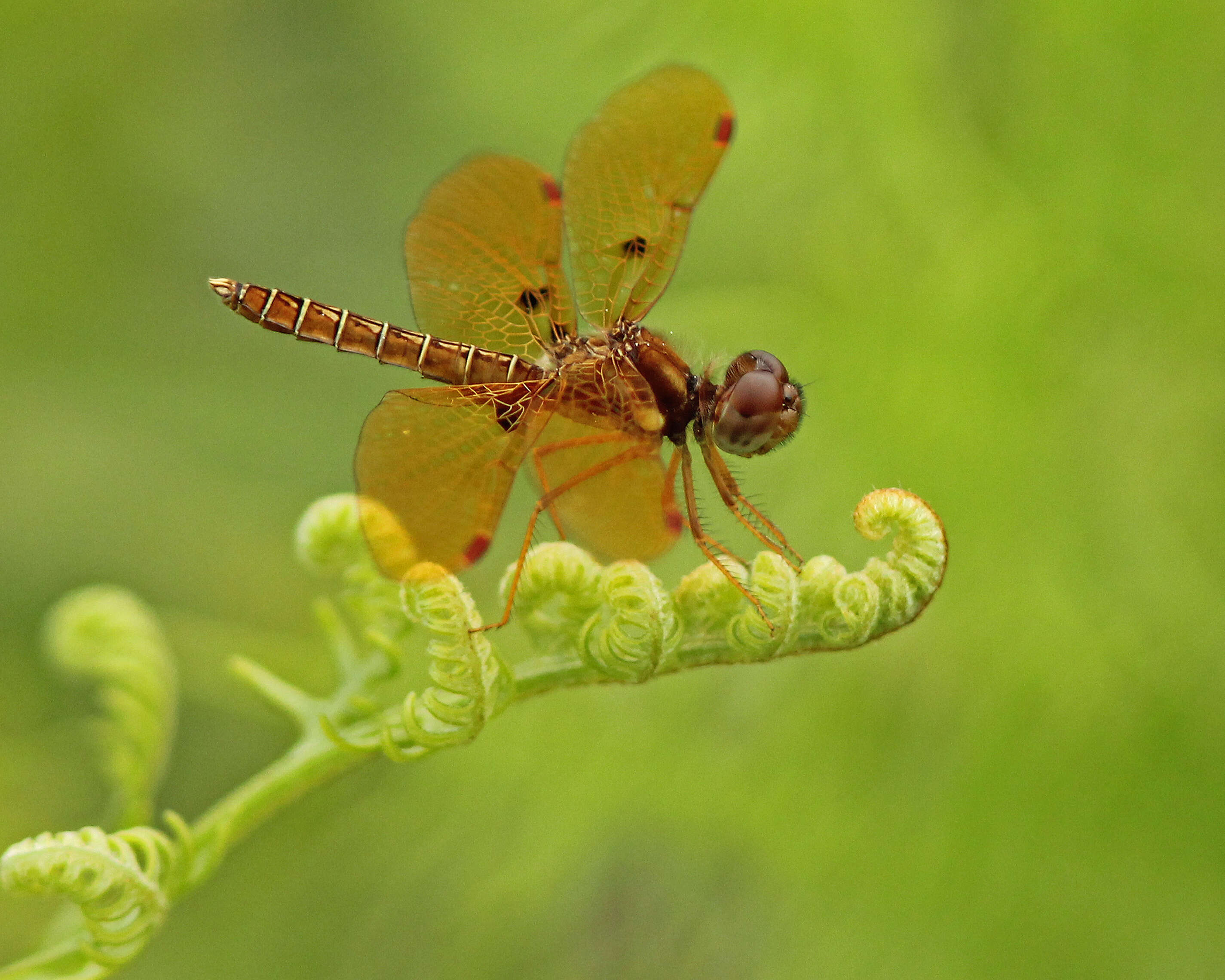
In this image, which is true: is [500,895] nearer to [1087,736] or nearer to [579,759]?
[579,759]

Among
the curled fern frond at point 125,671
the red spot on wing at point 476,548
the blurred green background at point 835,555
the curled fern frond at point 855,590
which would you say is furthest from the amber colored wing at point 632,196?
the curled fern frond at point 125,671

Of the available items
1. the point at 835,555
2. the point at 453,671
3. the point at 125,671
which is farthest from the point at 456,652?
the point at 835,555

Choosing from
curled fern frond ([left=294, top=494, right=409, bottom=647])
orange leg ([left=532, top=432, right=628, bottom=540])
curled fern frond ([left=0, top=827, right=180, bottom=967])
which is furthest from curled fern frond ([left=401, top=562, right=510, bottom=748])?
orange leg ([left=532, top=432, right=628, bottom=540])

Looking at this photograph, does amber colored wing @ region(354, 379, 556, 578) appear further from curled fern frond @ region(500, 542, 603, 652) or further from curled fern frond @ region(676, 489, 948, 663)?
curled fern frond @ region(676, 489, 948, 663)

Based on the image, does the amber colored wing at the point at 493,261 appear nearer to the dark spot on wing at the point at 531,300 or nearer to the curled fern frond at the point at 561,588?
the dark spot on wing at the point at 531,300

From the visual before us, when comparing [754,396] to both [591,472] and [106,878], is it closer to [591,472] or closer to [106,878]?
[591,472]

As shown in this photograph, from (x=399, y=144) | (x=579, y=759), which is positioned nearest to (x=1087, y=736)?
(x=579, y=759)

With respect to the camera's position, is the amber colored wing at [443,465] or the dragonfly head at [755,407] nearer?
the amber colored wing at [443,465]
